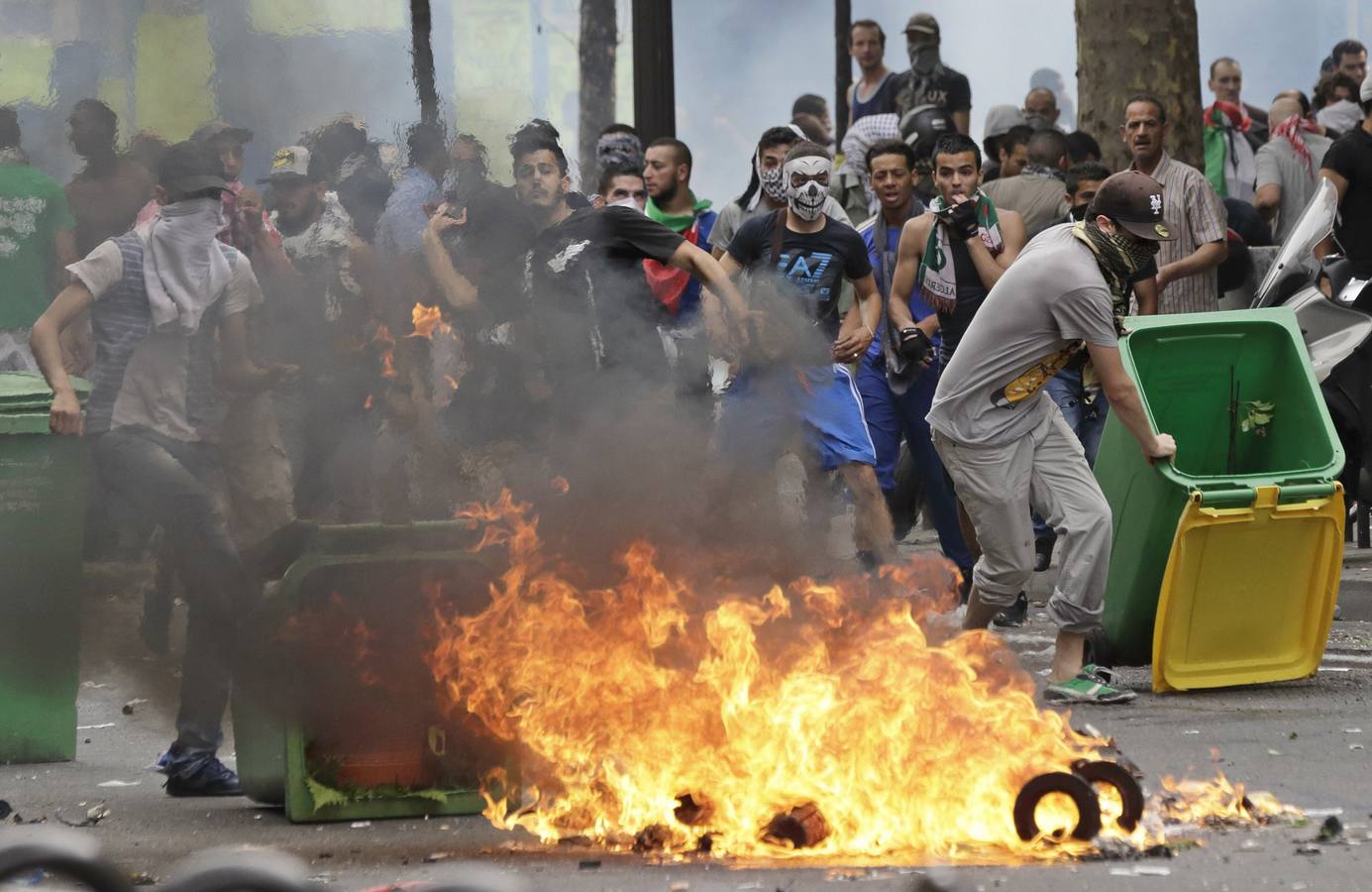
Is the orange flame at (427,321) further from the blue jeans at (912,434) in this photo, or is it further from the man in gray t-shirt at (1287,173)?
the man in gray t-shirt at (1287,173)

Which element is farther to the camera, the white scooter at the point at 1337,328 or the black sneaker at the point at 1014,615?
the white scooter at the point at 1337,328

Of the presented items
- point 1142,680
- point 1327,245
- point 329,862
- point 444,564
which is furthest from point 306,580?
point 1327,245

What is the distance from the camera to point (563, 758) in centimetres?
511

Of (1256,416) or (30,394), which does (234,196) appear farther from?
(1256,416)

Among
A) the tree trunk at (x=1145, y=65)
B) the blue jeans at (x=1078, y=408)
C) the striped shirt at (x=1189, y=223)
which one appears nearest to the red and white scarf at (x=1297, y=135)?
the tree trunk at (x=1145, y=65)

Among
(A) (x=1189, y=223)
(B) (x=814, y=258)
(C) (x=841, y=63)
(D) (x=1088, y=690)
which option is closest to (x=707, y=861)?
(D) (x=1088, y=690)

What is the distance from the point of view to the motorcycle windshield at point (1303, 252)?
9000mm

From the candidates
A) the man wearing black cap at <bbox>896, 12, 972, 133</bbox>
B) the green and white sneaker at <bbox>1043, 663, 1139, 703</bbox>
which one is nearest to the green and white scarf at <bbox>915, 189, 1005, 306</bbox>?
the green and white sneaker at <bbox>1043, 663, 1139, 703</bbox>

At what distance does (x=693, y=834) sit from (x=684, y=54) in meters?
10.2

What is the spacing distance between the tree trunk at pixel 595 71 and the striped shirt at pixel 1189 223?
8.59 ft

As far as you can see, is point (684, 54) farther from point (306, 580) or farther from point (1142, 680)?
point (306, 580)

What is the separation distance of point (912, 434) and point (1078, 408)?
2.76 feet

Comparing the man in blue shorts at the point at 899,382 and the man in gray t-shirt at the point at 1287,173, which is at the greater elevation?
the man in gray t-shirt at the point at 1287,173

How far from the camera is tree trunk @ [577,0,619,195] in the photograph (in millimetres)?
9023
